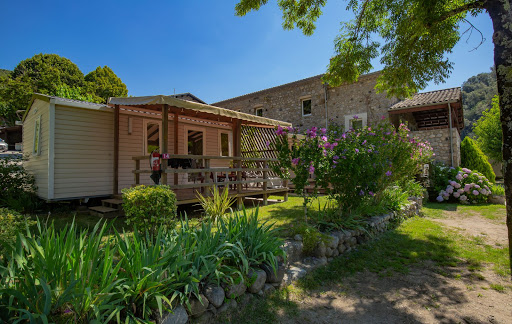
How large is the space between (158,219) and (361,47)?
703 centimetres

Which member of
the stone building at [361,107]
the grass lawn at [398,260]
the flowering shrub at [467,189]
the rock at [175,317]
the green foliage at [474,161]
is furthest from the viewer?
the green foliage at [474,161]

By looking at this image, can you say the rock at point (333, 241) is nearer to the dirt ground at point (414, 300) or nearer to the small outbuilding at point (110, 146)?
the dirt ground at point (414, 300)

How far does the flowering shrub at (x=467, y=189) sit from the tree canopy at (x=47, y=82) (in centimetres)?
2489

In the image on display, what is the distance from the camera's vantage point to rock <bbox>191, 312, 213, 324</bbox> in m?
2.28

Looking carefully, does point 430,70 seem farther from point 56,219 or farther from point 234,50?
point 56,219

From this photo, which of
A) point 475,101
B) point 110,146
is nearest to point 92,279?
point 110,146

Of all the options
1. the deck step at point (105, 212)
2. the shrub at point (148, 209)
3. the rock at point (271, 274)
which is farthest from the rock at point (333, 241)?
the deck step at point (105, 212)

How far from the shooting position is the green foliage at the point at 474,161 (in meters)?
12.9

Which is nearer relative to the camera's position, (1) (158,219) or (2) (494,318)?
(2) (494,318)

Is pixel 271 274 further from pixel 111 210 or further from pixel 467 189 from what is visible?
pixel 467 189

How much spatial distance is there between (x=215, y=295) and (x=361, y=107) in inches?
579

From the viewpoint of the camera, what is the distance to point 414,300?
9.91 ft

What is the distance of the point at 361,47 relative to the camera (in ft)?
24.1

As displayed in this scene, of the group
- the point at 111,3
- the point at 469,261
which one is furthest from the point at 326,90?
the point at 469,261
